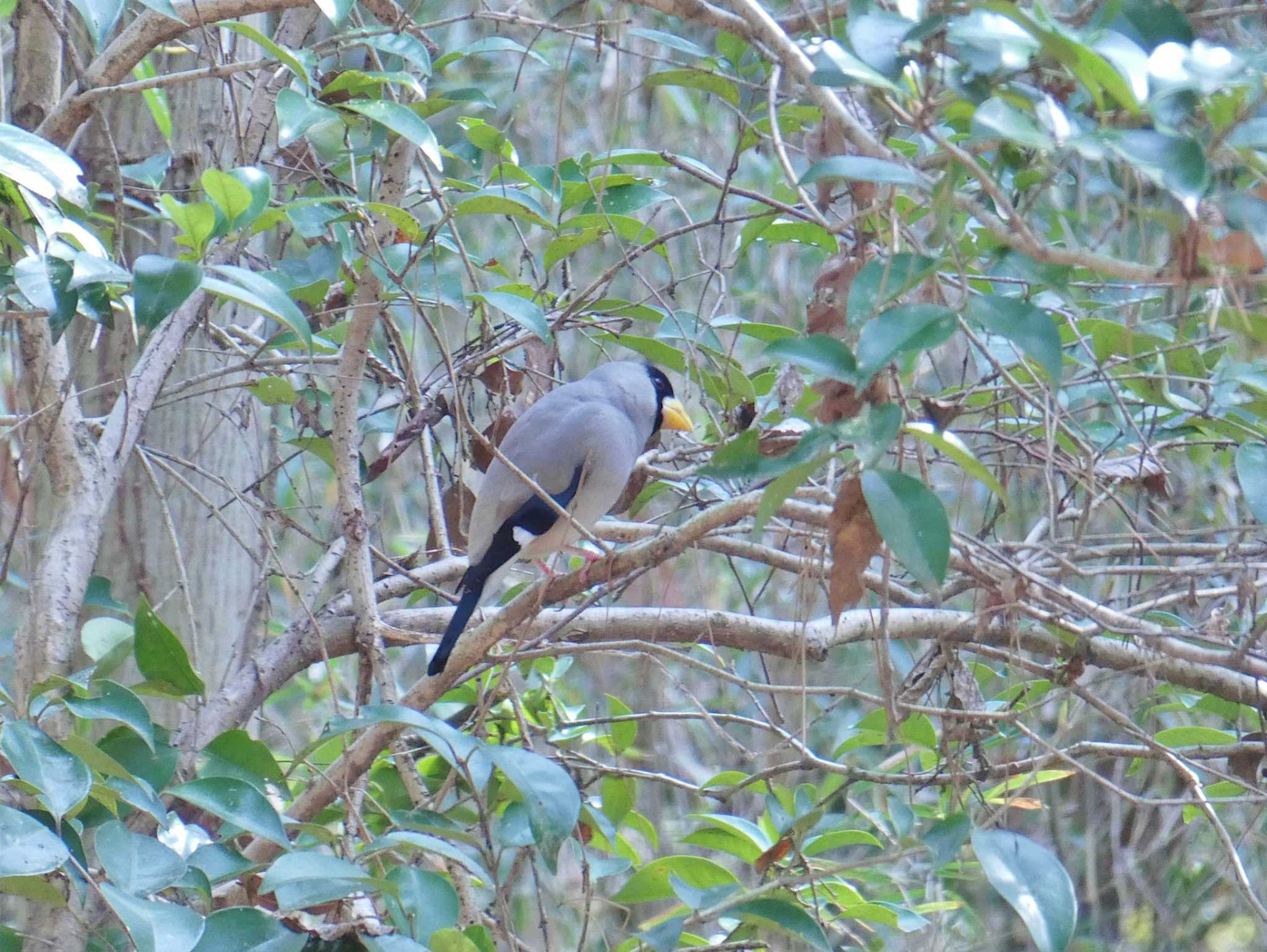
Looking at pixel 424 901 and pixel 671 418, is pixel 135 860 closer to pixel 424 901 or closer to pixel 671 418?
pixel 424 901

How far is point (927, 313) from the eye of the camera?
46.5 inches

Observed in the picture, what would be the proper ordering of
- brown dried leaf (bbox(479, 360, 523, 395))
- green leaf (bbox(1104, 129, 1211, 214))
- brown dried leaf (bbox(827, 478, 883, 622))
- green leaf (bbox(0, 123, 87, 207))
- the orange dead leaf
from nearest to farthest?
1. green leaf (bbox(1104, 129, 1211, 214))
2. brown dried leaf (bbox(827, 478, 883, 622))
3. green leaf (bbox(0, 123, 87, 207))
4. the orange dead leaf
5. brown dried leaf (bbox(479, 360, 523, 395))

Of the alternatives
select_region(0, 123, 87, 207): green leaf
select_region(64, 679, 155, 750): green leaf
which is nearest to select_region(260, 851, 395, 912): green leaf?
A: select_region(64, 679, 155, 750): green leaf

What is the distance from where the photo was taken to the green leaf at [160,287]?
138 cm

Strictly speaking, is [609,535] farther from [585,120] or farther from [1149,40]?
[585,120]

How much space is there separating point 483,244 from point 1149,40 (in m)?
4.17

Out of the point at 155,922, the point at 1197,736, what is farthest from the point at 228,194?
the point at 1197,736

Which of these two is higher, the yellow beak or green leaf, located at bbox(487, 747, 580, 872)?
green leaf, located at bbox(487, 747, 580, 872)

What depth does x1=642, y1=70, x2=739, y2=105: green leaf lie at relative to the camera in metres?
2.21

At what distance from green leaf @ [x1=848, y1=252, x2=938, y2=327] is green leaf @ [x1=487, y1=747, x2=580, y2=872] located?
0.57m

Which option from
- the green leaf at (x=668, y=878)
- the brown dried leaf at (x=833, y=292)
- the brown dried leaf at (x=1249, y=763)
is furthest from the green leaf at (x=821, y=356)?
the brown dried leaf at (x=1249, y=763)

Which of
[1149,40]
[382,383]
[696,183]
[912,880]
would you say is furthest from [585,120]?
[1149,40]

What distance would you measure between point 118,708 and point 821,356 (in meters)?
0.98

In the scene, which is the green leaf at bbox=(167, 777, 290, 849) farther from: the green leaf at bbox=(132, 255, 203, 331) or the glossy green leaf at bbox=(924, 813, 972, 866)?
the glossy green leaf at bbox=(924, 813, 972, 866)
